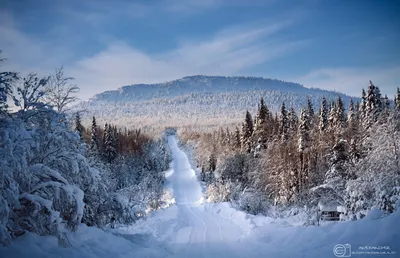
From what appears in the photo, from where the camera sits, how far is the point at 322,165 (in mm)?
26781

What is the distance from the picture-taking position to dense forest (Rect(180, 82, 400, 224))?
52.2ft

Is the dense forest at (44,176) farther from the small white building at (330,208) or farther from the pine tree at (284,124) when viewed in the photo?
the pine tree at (284,124)

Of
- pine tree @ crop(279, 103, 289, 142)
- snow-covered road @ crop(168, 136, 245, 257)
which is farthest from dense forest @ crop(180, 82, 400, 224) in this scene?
snow-covered road @ crop(168, 136, 245, 257)

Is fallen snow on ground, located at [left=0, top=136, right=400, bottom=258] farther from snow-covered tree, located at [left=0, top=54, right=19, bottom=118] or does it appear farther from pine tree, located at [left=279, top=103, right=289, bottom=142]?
pine tree, located at [left=279, top=103, right=289, bottom=142]

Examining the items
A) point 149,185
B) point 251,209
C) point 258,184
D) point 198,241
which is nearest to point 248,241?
point 198,241

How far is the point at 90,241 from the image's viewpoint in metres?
7.70

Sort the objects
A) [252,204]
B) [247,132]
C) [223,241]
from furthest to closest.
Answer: [247,132] → [252,204] → [223,241]

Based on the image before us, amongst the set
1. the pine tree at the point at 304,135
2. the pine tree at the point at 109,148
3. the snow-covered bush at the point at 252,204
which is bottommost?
the snow-covered bush at the point at 252,204

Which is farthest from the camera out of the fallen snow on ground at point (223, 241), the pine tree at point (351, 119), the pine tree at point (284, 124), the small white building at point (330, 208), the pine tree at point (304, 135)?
the pine tree at point (284, 124)

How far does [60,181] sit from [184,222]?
12.9 meters

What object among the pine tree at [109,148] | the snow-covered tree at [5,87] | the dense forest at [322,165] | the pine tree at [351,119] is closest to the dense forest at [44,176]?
the snow-covered tree at [5,87]

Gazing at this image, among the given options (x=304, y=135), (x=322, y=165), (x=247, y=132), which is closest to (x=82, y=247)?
(x=322, y=165)

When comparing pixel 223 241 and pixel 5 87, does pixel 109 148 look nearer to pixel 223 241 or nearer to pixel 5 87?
pixel 223 241

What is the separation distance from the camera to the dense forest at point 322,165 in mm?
15913
